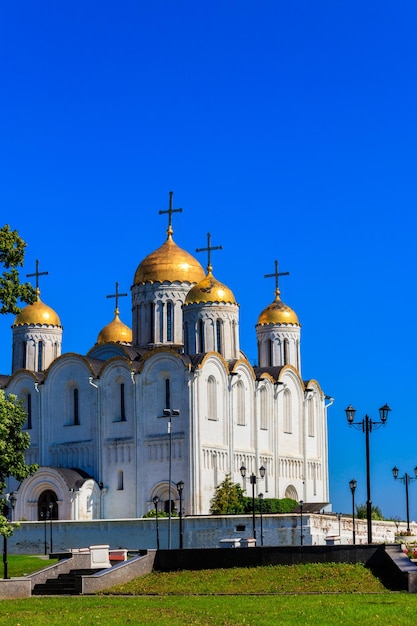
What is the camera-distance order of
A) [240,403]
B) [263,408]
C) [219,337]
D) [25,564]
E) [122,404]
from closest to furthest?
[25,564] < [122,404] < [219,337] < [240,403] < [263,408]

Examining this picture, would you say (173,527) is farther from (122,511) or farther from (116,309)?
(116,309)

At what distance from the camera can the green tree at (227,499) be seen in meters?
57.8

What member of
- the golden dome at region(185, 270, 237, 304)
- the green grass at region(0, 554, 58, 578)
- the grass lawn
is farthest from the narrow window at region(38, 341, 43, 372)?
the grass lawn

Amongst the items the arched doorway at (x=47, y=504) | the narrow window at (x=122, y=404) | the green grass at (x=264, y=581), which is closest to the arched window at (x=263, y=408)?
the narrow window at (x=122, y=404)

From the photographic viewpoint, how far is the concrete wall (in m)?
50.2

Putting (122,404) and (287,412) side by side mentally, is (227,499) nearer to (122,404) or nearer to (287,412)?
(122,404)

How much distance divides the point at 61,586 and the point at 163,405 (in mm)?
29513

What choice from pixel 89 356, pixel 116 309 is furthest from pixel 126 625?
pixel 116 309

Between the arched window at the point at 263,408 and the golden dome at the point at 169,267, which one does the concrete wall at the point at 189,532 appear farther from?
the golden dome at the point at 169,267

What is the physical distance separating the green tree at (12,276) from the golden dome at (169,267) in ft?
113

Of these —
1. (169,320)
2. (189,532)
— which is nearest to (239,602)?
(189,532)

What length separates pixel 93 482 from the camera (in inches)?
2387

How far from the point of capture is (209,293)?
62094 millimetres

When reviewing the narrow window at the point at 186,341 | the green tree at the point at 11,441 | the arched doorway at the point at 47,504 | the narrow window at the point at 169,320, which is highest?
the narrow window at the point at 169,320
